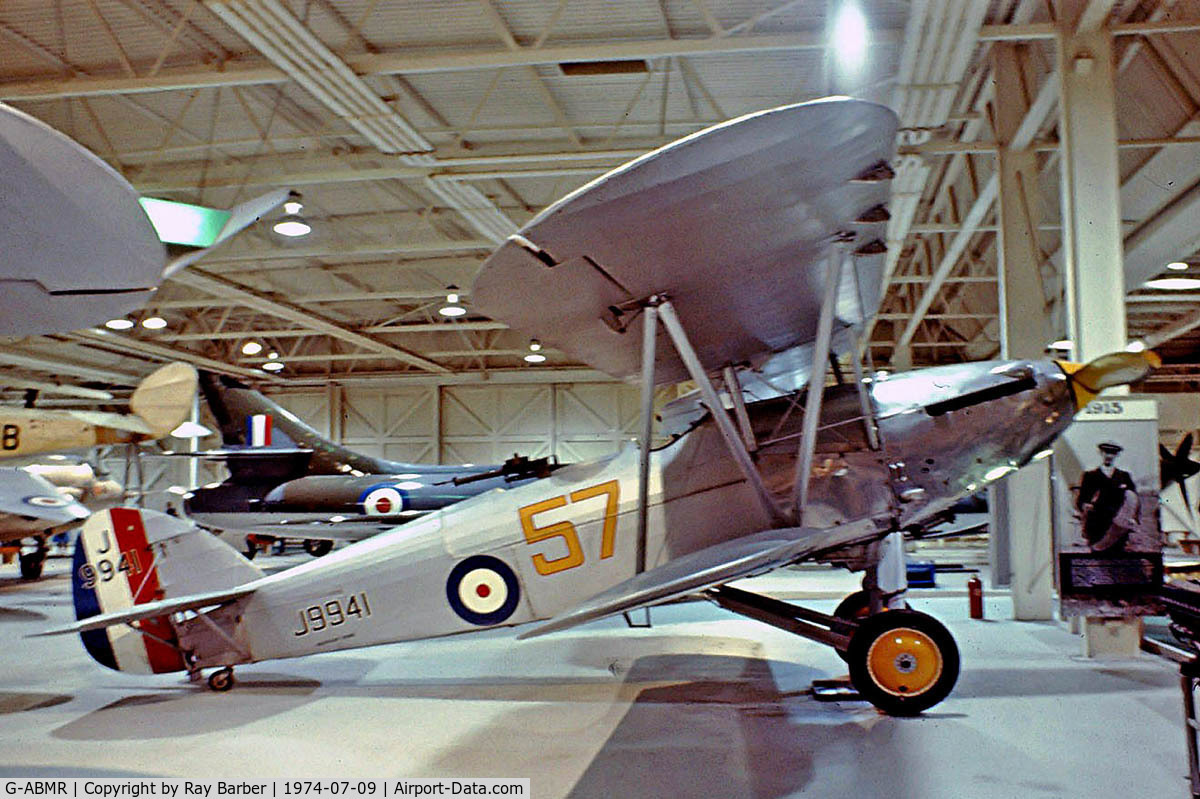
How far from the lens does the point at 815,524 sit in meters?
5.06

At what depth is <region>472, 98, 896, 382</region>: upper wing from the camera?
3.54m

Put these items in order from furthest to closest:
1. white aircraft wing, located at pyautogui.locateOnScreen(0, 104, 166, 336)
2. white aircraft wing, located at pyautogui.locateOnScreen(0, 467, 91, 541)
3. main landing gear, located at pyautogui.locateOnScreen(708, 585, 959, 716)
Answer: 1. white aircraft wing, located at pyautogui.locateOnScreen(0, 467, 91, 541)
2. main landing gear, located at pyautogui.locateOnScreen(708, 585, 959, 716)
3. white aircraft wing, located at pyautogui.locateOnScreen(0, 104, 166, 336)

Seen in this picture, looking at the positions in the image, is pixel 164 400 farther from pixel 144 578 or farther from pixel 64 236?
pixel 64 236

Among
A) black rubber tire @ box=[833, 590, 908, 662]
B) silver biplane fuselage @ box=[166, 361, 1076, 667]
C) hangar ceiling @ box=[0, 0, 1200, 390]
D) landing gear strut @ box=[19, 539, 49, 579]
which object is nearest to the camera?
silver biplane fuselage @ box=[166, 361, 1076, 667]

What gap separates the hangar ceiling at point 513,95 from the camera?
819cm

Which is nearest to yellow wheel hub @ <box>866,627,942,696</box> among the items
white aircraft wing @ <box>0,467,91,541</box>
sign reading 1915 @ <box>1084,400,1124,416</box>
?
sign reading 1915 @ <box>1084,400,1124,416</box>

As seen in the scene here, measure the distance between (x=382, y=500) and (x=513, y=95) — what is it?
21.9ft

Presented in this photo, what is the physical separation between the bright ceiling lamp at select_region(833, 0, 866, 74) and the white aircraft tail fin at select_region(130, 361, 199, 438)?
1062 centimetres

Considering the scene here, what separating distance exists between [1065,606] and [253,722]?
581 centimetres

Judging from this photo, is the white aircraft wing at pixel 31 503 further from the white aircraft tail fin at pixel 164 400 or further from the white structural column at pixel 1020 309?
the white structural column at pixel 1020 309

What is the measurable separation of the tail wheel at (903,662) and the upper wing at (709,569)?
20.7 inches

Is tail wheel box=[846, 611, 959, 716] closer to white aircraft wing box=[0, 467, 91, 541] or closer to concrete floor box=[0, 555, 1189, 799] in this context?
concrete floor box=[0, 555, 1189, 799]

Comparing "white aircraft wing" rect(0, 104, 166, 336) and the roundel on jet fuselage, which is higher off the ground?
"white aircraft wing" rect(0, 104, 166, 336)

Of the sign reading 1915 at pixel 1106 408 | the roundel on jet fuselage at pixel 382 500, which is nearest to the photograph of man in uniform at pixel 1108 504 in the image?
the sign reading 1915 at pixel 1106 408
